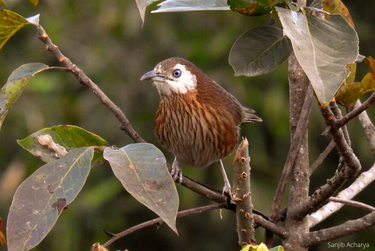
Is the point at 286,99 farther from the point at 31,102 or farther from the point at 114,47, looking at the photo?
the point at 31,102

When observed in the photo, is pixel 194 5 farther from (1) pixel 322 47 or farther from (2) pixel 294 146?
(2) pixel 294 146

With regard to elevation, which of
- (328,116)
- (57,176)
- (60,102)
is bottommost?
(60,102)

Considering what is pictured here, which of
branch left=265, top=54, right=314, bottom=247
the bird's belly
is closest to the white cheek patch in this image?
the bird's belly

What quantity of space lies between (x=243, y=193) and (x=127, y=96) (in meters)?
3.70

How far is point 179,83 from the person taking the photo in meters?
2.90

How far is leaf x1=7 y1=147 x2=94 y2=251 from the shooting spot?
1.13m

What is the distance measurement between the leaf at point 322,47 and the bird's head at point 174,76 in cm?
155

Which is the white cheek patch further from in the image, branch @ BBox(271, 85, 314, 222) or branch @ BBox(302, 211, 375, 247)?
branch @ BBox(302, 211, 375, 247)

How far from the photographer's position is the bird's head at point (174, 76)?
2795 millimetres

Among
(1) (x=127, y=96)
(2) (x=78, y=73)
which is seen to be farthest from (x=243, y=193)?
(1) (x=127, y=96)

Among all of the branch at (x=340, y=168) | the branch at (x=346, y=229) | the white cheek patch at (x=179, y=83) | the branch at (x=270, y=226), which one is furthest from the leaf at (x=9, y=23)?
the white cheek patch at (x=179, y=83)

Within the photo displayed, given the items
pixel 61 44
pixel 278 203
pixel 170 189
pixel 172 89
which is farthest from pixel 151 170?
pixel 61 44

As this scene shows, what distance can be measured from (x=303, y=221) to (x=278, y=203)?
102 millimetres

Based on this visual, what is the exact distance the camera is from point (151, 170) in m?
1.24
